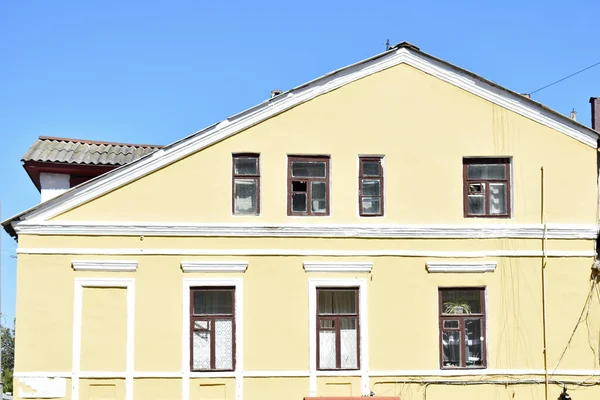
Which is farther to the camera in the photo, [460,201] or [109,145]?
[109,145]

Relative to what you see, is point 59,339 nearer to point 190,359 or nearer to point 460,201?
point 190,359

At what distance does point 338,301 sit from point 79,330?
17.9ft

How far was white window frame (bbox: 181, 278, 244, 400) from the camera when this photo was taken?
68.6 feet

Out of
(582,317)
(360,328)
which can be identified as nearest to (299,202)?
(360,328)

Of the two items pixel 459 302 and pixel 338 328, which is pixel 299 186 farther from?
pixel 459 302

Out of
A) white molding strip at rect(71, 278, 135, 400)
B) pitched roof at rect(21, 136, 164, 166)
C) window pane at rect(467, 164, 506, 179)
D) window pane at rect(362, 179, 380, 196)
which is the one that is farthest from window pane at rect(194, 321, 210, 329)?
window pane at rect(467, 164, 506, 179)

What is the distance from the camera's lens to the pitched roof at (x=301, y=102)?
69.0 feet

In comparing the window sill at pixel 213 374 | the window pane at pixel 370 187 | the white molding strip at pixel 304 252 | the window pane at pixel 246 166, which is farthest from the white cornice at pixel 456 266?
the window sill at pixel 213 374

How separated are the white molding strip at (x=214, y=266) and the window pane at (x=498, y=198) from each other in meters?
5.59

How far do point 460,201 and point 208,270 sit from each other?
18.7 ft

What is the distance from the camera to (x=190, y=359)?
21.0 m

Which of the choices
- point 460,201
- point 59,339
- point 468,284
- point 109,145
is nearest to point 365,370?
point 468,284

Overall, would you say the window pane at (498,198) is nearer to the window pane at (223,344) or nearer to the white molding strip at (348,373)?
the white molding strip at (348,373)

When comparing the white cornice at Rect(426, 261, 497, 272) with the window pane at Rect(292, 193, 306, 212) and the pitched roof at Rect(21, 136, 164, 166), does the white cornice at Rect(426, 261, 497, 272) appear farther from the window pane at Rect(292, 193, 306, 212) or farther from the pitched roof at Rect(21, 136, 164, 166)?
the pitched roof at Rect(21, 136, 164, 166)
